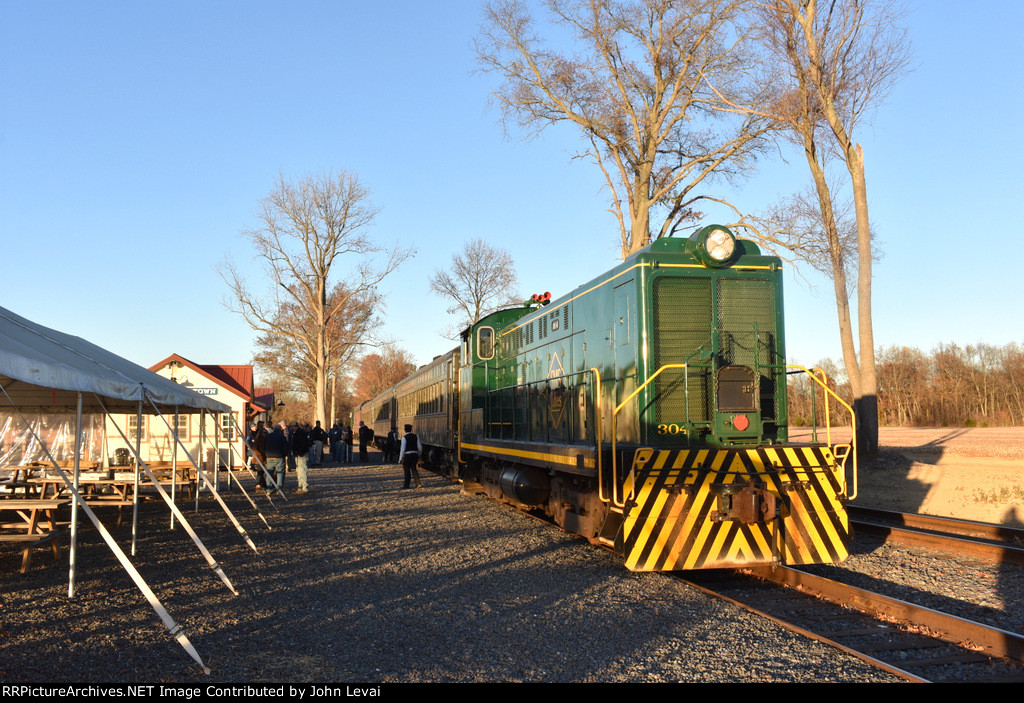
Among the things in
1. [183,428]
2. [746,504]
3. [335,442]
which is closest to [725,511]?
[746,504]

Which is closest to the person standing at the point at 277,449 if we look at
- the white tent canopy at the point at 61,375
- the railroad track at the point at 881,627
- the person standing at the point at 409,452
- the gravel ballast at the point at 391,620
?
the person standing at the point at 409,452

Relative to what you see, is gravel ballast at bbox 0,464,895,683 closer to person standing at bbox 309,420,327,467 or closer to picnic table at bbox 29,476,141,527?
picnic table at bbox 29,476,141,527

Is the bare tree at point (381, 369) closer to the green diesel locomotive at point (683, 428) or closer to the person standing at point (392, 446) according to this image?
the person standing at point (392, 446)

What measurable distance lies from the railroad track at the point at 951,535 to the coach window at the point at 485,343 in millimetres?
6702

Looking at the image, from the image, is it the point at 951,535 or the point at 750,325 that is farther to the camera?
the point at 951,535

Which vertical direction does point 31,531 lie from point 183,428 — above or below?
below

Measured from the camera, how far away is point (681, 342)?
7.91 meters

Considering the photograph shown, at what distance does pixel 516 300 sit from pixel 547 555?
33.6 meters

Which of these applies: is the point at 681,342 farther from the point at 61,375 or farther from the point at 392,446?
the point at 392,446

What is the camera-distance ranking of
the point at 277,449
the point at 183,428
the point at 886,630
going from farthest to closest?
the point at 183,428 < the point at 277,449 < the point at 886,630

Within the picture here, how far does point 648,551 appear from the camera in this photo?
272 inches

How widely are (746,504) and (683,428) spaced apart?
118cm

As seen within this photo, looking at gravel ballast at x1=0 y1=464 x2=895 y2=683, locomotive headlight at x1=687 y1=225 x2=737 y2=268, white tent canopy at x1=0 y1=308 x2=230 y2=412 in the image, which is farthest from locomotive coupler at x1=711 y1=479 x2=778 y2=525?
white tent canopy at x1=0 y1=308 x2=230 y2=412

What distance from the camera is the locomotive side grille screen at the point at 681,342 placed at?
25.5 feet
